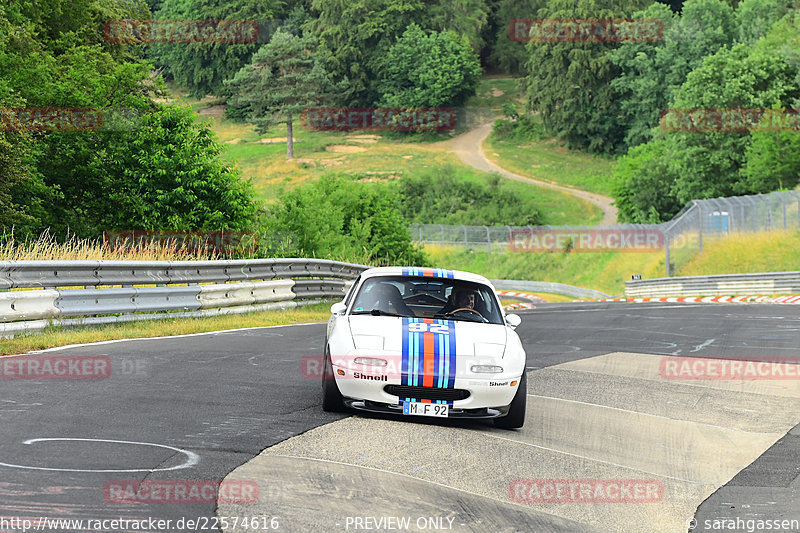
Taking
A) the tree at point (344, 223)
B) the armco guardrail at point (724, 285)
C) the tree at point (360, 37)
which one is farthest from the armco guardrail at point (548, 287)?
the tree at point (360, 37)

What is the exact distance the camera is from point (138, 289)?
1584 cm

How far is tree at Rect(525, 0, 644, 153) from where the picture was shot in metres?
115

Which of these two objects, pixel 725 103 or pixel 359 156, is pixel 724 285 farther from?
pixel 359 156

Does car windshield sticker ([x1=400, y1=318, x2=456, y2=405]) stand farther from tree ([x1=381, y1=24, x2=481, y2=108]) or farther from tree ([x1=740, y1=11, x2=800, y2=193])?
tree ([x1=381, y1=24, x2=481, y2=108])

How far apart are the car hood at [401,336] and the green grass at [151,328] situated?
4.91 metres

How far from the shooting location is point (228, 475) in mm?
6121

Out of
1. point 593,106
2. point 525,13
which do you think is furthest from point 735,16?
point 525,13

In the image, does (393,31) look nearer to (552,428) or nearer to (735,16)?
(735,16)

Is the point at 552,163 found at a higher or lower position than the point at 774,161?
lower

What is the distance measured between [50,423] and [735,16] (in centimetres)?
10683

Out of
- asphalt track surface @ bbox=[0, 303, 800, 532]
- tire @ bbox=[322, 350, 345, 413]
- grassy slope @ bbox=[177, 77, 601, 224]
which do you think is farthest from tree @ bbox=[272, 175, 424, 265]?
grassy slope @ bbox=[177, 77, 601, 224]

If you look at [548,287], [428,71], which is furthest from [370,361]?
[428,71]

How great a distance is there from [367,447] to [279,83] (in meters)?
117

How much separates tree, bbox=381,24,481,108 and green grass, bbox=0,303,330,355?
10760 centimetres
